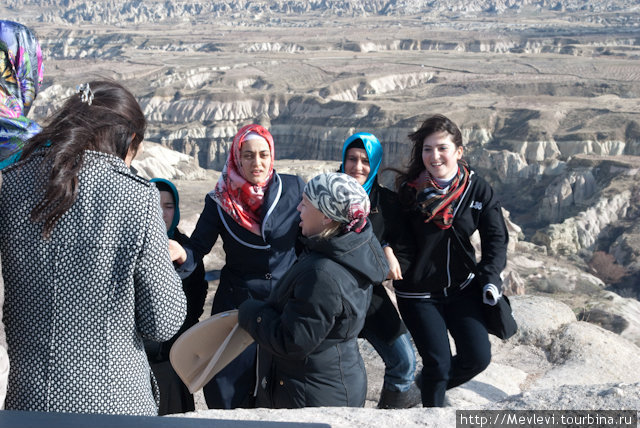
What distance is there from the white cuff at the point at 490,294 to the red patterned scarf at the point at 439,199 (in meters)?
0.36

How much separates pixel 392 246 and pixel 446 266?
0.29 metres

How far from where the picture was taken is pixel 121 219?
2.02m

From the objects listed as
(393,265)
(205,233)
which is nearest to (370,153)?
(393,265)

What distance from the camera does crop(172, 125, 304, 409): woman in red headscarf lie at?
3354 millimetres

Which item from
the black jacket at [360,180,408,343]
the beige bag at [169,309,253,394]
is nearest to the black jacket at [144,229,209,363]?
the beige bag at [169,309,253,394]

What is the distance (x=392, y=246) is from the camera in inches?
143

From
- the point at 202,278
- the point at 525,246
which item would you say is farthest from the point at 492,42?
the point at 202,278

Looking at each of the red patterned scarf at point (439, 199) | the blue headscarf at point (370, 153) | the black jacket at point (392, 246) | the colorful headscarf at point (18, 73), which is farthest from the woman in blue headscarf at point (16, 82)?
the red patterned scarf at point (439, 199)

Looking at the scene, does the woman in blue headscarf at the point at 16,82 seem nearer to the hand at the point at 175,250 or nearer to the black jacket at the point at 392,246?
the hand at the point at 175,250

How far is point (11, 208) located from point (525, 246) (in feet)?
87.2

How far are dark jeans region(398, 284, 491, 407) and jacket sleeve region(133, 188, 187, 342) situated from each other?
172cm

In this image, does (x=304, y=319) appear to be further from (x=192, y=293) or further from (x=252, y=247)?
(x=192, y=293)

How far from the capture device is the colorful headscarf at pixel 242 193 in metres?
3.46

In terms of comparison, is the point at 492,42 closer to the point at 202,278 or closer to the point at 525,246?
the point at 525,246
